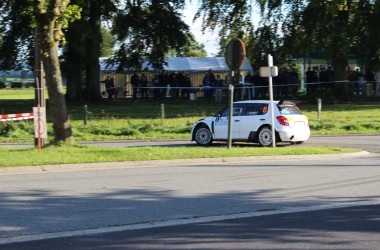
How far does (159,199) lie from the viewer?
1006 cm

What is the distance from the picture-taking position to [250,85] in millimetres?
36875

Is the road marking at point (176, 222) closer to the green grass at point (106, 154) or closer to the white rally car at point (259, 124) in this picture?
the green grass at point (106, 154)

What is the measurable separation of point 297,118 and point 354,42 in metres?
16.5

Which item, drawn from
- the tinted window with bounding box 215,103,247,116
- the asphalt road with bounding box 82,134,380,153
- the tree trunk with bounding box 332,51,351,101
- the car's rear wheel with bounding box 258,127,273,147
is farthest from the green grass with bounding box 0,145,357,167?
the tree trunk with bounding box 332,51,351,101

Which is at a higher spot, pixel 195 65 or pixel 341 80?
pixel 195 65

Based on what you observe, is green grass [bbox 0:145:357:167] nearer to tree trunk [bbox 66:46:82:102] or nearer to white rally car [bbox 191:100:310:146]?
white rally car [bbox 191:100:310:146]

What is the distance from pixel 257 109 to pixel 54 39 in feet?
23.5

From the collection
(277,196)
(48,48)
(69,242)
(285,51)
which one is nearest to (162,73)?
(285,51)

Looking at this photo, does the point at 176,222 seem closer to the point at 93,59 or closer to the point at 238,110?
the point at 238,110

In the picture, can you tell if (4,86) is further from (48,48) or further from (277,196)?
(277,196)

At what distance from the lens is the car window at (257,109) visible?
19578 mm

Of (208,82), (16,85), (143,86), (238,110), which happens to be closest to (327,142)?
(238,110)

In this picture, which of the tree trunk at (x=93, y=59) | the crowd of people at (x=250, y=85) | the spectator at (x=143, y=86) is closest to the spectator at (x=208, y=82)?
the crowd of people at (x=250, y=85)

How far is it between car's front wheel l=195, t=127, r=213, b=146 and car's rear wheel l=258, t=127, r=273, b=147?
1.67 m
